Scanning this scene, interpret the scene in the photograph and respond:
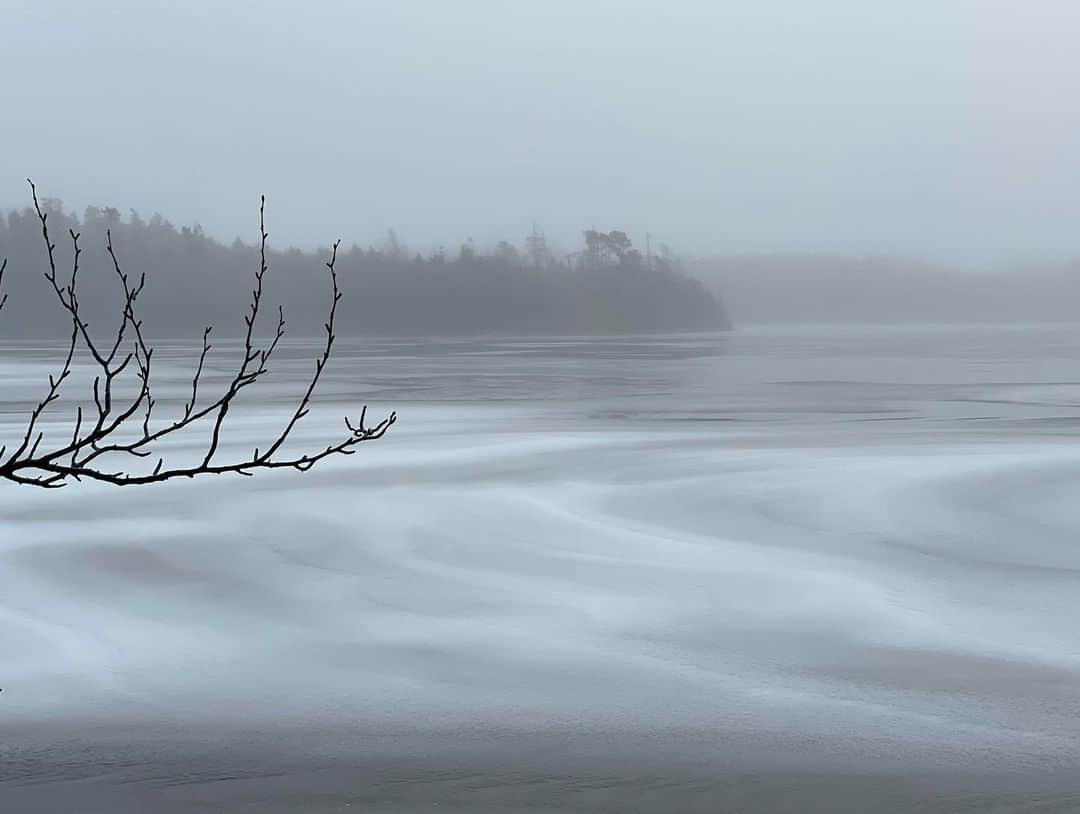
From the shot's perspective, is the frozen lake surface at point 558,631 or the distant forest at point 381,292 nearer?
the frozen lake surface at point 558,631

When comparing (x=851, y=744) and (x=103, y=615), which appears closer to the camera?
(x=851, y=744)

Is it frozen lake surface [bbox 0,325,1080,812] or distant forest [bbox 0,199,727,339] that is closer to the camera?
frozen lake surface [bbox 0,325,1080,812]

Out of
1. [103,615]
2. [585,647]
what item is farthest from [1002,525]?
[103,615]

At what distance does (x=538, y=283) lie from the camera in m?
136

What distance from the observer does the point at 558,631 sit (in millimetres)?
7742

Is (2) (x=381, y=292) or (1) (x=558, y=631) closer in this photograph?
(1) (x=558, y=631)

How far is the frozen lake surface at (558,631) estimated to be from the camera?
541cm

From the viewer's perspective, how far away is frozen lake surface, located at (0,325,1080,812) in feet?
17.7

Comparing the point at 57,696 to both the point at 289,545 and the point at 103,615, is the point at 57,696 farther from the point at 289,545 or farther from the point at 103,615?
the point at 289,545

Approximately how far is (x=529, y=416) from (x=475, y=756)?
51.8 ft

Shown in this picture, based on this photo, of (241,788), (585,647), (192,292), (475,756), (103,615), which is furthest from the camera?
(192,292)

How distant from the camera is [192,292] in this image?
134875 mm

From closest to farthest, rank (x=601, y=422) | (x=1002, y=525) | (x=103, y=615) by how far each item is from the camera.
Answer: (x=103, y=615), (x=1002, y=525), (x=601, y=422)

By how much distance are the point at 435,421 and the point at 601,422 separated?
2368 mm
